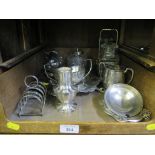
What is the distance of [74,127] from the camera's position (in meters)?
0.52

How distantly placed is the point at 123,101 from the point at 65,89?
0.73ft

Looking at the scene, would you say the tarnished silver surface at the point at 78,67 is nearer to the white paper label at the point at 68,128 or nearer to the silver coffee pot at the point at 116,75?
the silver coffee pot at the point at 116,75

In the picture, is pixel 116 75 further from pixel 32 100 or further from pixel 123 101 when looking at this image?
pixel 32 100

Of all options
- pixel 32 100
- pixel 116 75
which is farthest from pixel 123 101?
pixel 32 100

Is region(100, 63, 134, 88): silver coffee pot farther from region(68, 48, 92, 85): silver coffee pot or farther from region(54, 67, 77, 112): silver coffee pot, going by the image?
region(54, 67, 77, 112): silver coffee pot

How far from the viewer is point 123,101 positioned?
0.65 meters

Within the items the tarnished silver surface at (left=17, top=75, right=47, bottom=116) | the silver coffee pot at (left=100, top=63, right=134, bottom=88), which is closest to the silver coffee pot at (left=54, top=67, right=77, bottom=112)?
the tarnished silver surface at (left=17, top=75, right=47, bottom=116)

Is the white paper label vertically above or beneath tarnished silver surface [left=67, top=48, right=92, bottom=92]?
beneath

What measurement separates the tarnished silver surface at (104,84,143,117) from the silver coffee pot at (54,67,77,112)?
0.13 m

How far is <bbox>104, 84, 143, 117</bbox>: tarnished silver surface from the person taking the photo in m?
0.61

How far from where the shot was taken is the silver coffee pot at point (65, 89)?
2.02 feet

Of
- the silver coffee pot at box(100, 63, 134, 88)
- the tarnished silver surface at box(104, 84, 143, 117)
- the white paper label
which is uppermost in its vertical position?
the silver coffee pot at box(100, 63, 134, 88)

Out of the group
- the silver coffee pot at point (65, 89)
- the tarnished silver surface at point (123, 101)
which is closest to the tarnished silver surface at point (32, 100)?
the silver coffee pot at point (65, 89)
